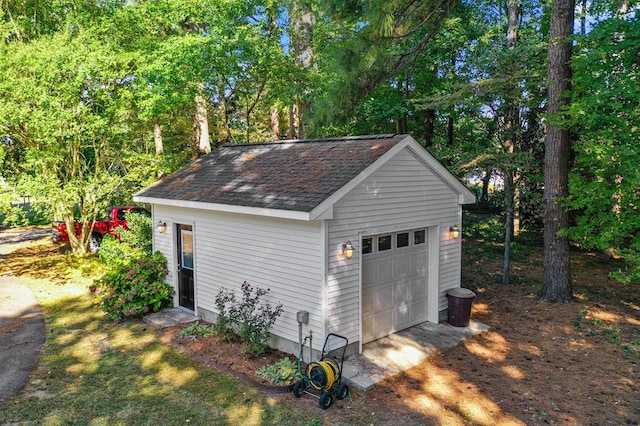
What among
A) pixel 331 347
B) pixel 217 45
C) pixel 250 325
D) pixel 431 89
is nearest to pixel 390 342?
pixel 331 347

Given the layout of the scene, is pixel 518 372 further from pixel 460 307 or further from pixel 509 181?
pixel 509 181

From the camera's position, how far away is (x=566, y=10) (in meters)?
9.79

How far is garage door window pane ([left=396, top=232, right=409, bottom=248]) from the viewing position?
8.34m

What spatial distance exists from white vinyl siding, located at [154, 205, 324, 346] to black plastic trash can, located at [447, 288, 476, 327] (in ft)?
10.8

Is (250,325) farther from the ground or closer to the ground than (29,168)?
closer to the ground

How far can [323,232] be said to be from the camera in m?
6.77

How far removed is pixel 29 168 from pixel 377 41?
9.97 metres

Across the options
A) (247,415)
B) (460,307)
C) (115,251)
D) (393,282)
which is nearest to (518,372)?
(460,307)

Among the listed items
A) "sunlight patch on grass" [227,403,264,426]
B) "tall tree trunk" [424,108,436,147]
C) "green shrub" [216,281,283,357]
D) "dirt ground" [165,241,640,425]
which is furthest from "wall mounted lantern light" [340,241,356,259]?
"tall tree trunk" [424,108,436,147]

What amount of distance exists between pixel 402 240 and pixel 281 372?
338 cm

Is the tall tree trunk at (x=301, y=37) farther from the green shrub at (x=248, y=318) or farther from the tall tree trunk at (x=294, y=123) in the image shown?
the green shrub at (x=248, y=318)

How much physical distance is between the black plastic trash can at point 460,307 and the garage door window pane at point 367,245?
2234 mm

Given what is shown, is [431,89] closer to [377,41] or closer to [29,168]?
[377,41]

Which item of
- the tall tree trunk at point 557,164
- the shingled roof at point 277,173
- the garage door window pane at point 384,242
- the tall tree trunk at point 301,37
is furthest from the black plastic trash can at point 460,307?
the tall tree trunk at point 301,37
